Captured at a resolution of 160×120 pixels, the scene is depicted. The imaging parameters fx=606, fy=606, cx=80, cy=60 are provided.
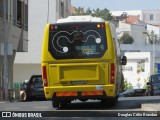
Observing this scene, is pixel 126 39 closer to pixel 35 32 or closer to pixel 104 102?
pixel 35 32

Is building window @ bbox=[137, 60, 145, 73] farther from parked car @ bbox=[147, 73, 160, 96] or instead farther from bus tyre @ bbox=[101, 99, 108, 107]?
bus tyre @ bbox=[101, 99, 108, 107]

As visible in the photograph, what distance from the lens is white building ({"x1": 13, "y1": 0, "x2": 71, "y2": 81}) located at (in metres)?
69.8

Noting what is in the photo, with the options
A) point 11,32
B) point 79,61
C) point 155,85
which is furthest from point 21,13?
point 79,61

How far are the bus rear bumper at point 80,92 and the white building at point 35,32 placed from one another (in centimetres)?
4942

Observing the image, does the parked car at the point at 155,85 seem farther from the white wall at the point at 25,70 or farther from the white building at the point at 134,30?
the white building at the point at 134,30

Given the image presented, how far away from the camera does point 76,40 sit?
2036 centimetres

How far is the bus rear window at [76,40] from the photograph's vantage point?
66.5ft

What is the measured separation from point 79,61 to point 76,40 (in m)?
0.73

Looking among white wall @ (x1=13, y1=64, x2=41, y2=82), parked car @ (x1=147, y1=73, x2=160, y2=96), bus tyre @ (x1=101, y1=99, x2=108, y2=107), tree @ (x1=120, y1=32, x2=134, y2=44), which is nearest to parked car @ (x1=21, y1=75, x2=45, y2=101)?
parked car @ (x1=147, y1=73, x2=160, y2=96)

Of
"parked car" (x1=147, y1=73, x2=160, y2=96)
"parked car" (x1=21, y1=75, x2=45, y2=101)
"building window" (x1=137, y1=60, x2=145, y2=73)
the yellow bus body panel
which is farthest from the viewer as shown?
"building window" (x1=137, y1=60, x2=145, y2=73)

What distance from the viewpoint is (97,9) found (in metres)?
185

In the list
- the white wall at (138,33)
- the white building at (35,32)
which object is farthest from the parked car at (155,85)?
the white wall at (138,33)

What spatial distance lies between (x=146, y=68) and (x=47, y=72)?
94470 mm

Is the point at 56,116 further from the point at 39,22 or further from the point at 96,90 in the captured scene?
the point at 39,22
